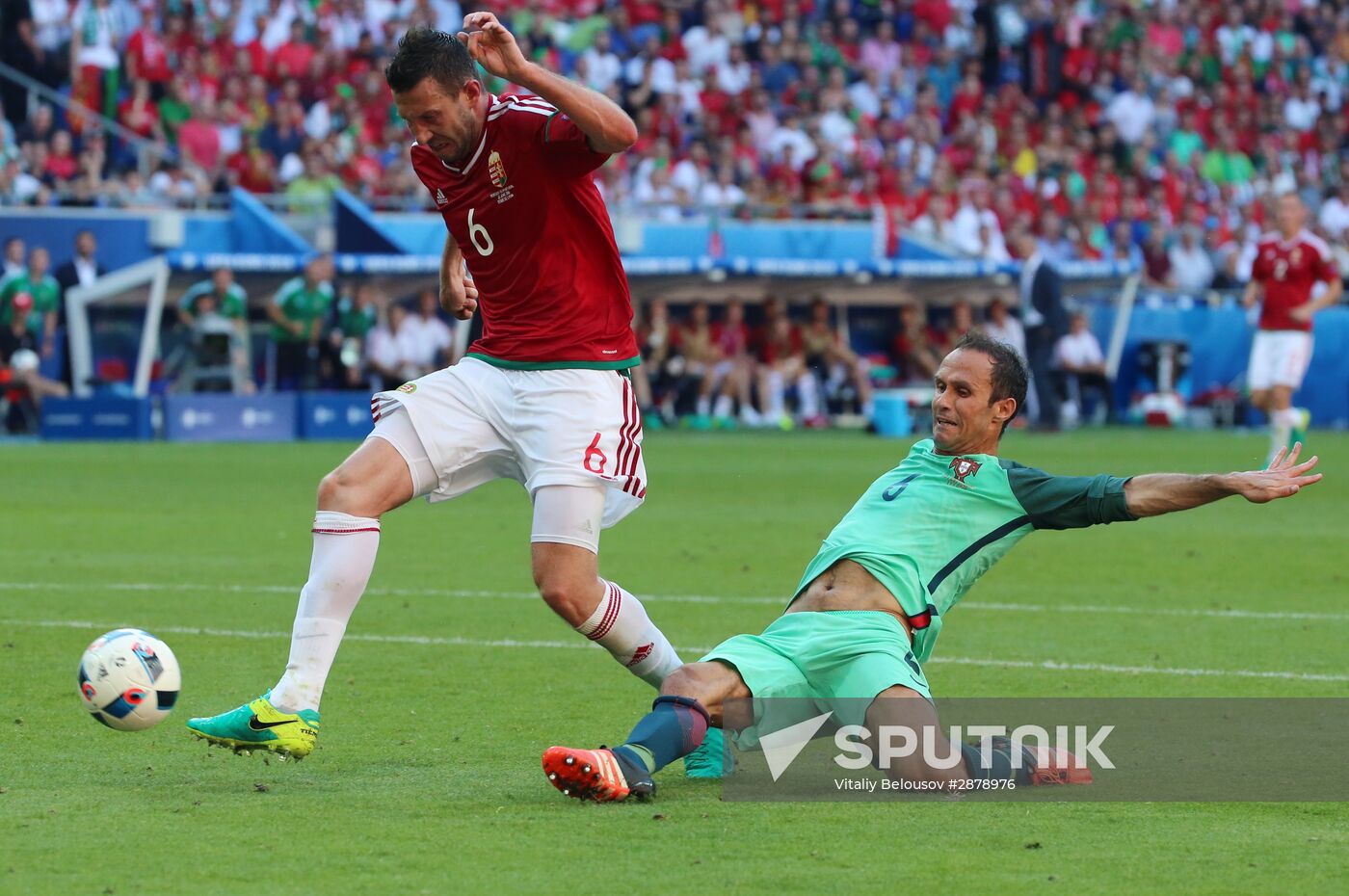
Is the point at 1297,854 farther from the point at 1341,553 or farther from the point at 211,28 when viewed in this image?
the point at 211,28

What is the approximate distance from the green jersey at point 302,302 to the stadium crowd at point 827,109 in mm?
1725

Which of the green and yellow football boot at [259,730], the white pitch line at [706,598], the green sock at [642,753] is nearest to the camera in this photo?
the green sock at [642,753]

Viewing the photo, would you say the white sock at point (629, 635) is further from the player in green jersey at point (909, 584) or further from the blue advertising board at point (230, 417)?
the blue advertising board at point (230, 417)

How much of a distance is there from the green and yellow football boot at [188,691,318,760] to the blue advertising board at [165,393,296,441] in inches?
705

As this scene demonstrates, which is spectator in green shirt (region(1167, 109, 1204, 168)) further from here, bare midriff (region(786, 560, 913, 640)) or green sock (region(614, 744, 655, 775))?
green sock (region(614, 744, 655, 775))

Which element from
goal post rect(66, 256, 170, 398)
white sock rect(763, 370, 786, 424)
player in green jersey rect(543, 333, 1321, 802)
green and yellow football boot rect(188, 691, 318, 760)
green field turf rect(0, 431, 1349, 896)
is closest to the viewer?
green field turf rect(0, 431, 1349, 896)

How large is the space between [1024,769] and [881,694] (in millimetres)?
477

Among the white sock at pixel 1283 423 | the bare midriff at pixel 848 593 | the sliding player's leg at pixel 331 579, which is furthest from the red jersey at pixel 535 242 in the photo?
the white sock at pixel 1283 423

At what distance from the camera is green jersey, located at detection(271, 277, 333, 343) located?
919 inches

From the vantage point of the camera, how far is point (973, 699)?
6.63m

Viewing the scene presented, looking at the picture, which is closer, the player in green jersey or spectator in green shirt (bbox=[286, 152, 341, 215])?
the player in green jersey

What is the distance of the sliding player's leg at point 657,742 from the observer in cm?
485

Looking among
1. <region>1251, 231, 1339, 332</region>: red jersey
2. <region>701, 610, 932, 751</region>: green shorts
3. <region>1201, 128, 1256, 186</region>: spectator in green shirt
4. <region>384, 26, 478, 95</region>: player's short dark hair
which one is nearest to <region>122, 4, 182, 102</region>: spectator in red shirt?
<region>1251, 231, 1339, 332</region>: red jersey

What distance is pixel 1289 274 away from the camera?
61.0 ft
